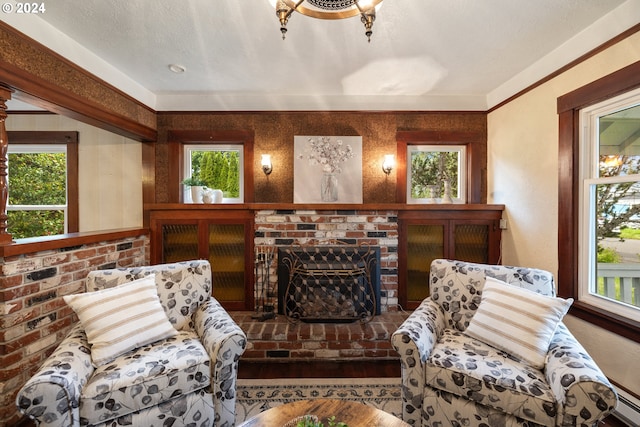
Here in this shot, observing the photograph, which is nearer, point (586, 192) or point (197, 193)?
point (586, 192)

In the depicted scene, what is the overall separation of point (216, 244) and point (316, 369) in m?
1.68

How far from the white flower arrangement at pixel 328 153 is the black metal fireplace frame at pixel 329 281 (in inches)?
37.8

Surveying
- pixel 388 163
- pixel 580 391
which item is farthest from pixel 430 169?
pixel 580 391

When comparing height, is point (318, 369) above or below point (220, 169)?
below

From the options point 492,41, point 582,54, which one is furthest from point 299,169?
point 582,54

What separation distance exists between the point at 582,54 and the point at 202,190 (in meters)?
3.49

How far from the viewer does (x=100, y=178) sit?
3.25 metres

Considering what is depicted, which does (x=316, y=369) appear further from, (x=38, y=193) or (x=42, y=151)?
(x=42, y=151)

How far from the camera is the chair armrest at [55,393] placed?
1.18m

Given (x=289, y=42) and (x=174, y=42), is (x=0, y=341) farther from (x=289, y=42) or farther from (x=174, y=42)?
(x=289, y=42)

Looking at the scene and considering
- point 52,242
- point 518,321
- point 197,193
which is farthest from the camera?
point 197,193

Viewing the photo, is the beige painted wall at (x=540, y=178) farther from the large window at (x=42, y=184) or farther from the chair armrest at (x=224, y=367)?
the large window at (x=42, y=184)

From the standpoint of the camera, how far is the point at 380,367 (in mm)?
2359

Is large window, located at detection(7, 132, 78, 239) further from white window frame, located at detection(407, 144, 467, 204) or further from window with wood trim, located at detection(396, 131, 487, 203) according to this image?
white window frame, located at detection(407, 144, 467, 204)
